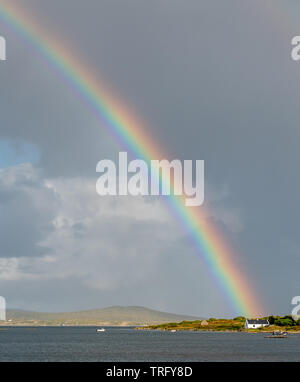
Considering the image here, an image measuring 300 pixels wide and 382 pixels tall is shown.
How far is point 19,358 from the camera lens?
406ft
